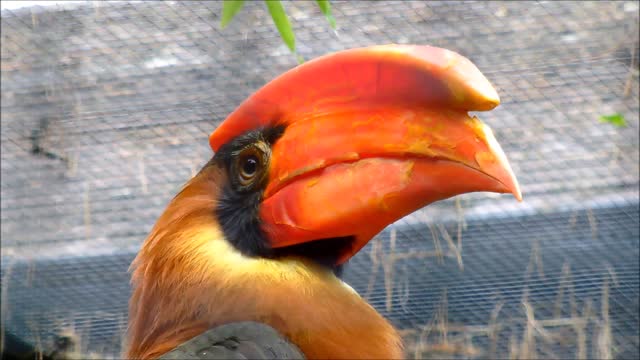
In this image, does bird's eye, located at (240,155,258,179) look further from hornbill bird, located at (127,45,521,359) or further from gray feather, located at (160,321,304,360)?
gray feather, located at (160,321,304,360)

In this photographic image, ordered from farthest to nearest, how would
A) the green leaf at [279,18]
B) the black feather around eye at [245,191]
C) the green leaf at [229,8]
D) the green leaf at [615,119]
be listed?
the green leaf at [615,119] → the black feather around eye at [245,191] → the green leaf at [279,18] → the green leaf at [229,8]

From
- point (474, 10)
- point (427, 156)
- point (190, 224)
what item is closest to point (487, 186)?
point (427, 156)

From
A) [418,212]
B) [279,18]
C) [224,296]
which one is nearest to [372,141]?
[279,18]

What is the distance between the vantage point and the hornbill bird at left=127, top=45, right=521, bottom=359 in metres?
1.67

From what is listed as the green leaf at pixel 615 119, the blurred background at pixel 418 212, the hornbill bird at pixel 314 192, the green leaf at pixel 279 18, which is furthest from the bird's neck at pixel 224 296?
the green leaf at pixel 615 119

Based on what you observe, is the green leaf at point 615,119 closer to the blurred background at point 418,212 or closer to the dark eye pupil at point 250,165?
the blurred background at point 418,212

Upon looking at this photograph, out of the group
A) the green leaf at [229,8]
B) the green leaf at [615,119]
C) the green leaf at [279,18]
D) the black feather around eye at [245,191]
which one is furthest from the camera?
the green leaf at [615,119]

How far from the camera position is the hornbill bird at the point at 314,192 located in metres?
1.67

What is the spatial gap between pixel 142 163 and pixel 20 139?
46 centimetres

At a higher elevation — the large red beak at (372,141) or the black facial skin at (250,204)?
the large red beak at (372,141)

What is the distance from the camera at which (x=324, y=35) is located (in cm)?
318

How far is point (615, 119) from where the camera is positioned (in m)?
3.06

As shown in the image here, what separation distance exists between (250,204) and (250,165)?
80 millimetres

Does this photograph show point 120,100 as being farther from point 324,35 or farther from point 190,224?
point 190,224
